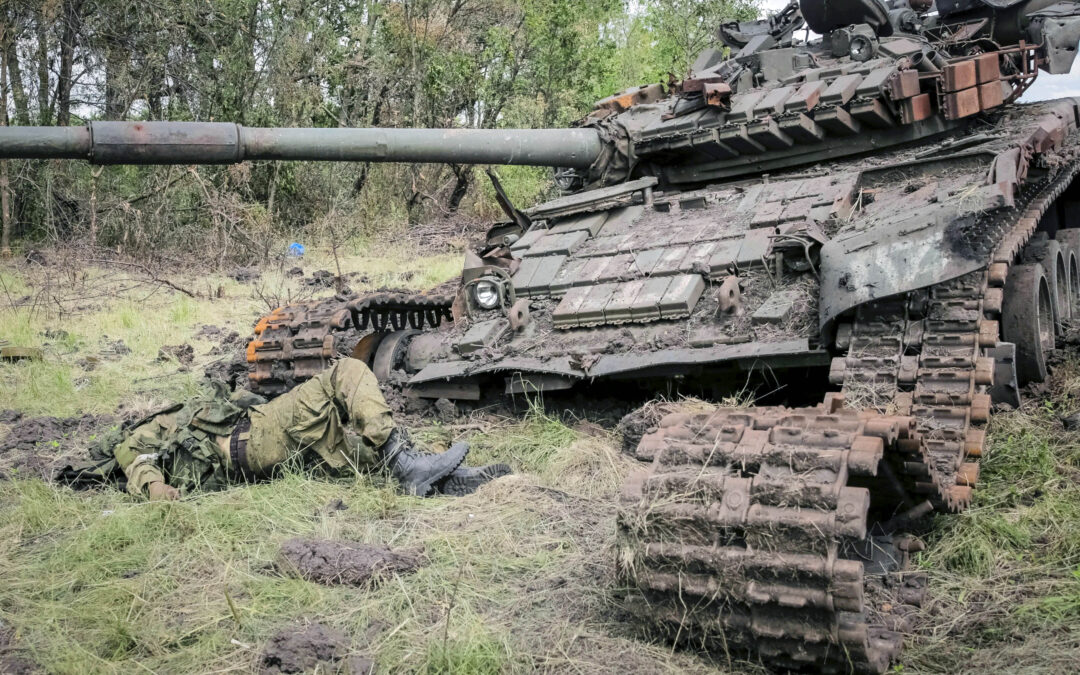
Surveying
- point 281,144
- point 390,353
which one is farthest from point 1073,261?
point 281,144

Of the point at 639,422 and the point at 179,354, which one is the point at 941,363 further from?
the point at 179,354

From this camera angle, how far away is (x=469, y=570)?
189 inches

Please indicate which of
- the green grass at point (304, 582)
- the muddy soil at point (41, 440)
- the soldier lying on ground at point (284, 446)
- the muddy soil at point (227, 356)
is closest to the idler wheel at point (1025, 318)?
the green grass at point (304, 582)

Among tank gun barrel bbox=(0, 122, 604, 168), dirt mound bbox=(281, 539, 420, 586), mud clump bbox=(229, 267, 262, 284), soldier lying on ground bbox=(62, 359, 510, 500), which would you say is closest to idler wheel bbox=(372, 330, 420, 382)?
tank gun barrel bbox=(0, 122, 604, 168)

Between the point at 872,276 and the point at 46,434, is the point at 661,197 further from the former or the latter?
the point at 46,434

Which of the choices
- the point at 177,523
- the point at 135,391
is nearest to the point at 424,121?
the point at 135,391

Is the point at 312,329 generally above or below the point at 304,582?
above

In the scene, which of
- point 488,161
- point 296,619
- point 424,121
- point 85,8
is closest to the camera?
point 296,619

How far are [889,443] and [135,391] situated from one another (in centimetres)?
689

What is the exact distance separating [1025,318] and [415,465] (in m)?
3.76

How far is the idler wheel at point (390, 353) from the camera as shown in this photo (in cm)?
777

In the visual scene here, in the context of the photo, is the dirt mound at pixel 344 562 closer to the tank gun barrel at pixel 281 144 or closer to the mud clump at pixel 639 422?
the mud clump at pixel 639 422

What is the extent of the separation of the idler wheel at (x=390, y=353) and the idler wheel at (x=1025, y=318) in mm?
4030

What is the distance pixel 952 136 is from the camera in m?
7.31
